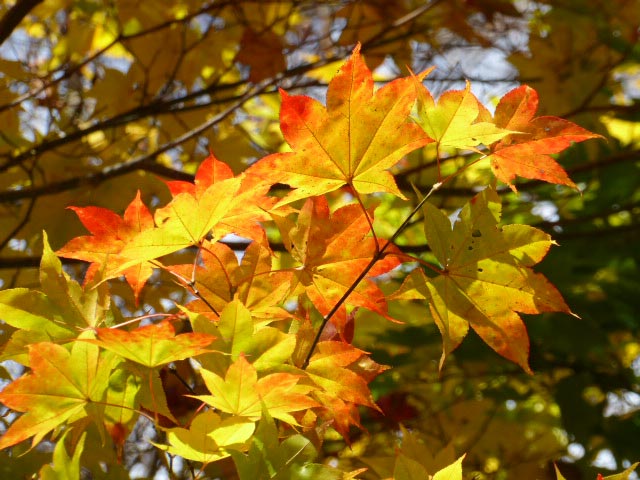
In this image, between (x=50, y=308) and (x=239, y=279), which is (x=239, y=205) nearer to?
(x=239, y=279)

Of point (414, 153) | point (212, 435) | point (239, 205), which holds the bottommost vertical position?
point (414, 153)

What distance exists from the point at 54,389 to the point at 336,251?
30 centimetres

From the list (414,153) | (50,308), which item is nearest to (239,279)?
(50,308)

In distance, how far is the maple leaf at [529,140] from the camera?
686 mm

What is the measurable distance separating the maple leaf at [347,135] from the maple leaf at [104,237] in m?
0.16

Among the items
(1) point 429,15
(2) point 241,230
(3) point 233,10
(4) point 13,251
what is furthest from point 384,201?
(2) point 241,230

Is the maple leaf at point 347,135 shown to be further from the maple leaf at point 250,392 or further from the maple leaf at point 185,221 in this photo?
the maple leaf at point 250,392

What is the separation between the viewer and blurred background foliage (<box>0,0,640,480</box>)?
1.37 metres

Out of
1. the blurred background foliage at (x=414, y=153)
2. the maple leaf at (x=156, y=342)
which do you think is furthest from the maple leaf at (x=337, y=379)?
the blurred background foliage at (x=414, y=153)

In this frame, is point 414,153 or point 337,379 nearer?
point 337,379

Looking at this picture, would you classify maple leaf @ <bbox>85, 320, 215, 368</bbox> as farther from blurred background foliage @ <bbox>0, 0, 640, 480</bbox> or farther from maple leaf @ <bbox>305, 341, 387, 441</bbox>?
blurred background foliage @ <bbox>0, 0, 640, 480</bbox>

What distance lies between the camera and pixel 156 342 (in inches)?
22.2

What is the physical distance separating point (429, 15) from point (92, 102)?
0.94m

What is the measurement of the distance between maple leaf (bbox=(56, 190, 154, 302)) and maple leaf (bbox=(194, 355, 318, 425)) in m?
0.18
